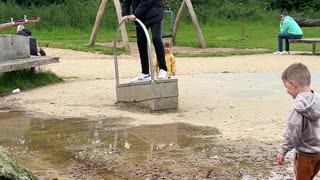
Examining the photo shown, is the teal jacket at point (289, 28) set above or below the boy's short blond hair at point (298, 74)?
below

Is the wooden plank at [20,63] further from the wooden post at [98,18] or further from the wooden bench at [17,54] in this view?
the wooden post at [98,18]

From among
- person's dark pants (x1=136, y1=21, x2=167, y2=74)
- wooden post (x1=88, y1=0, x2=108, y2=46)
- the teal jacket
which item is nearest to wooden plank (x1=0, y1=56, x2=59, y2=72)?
Answer: person's dark pants (x1=136, y1=21, x2=167, y2=74)

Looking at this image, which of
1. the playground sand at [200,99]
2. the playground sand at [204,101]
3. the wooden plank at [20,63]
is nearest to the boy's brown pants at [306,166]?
the playground sand at [204,101]

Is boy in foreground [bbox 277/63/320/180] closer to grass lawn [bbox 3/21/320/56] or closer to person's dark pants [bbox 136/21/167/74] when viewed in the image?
person's dark pants [bbox 136/21/167/74]

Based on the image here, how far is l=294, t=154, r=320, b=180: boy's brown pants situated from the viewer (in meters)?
4.11

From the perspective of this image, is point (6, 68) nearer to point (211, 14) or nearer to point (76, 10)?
point (76, 10)

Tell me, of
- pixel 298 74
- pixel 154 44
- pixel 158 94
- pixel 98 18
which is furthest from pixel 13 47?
pixel 98 18

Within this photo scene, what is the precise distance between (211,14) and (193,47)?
14226 mm

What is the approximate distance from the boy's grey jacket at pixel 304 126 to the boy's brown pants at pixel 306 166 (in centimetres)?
3

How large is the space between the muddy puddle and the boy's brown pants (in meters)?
0.92

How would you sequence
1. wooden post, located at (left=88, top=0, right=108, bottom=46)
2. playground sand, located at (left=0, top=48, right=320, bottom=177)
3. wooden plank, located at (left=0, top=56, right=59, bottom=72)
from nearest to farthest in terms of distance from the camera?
playground sand, located at (left=0, top=48, right=320, bottom=177) < wooden plank, located at (left=0, top=56, right=59, bottom=72) < wooden post, located at (left=88, top=0, right=108, bottom=46)

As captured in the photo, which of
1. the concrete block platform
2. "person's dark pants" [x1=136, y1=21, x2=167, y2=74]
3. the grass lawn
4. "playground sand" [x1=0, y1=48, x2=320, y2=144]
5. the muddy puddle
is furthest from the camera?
the grass lawn

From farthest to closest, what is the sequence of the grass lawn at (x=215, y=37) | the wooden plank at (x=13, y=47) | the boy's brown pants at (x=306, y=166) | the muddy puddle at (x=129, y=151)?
the grass lawn at (x=215, y=37)
the wooden plank at (x=13, y=47)
the muddy puddle at (x=129, y=151)
the boy's brown pants at (x=306, y=166)

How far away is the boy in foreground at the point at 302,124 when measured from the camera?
13.1 ft
